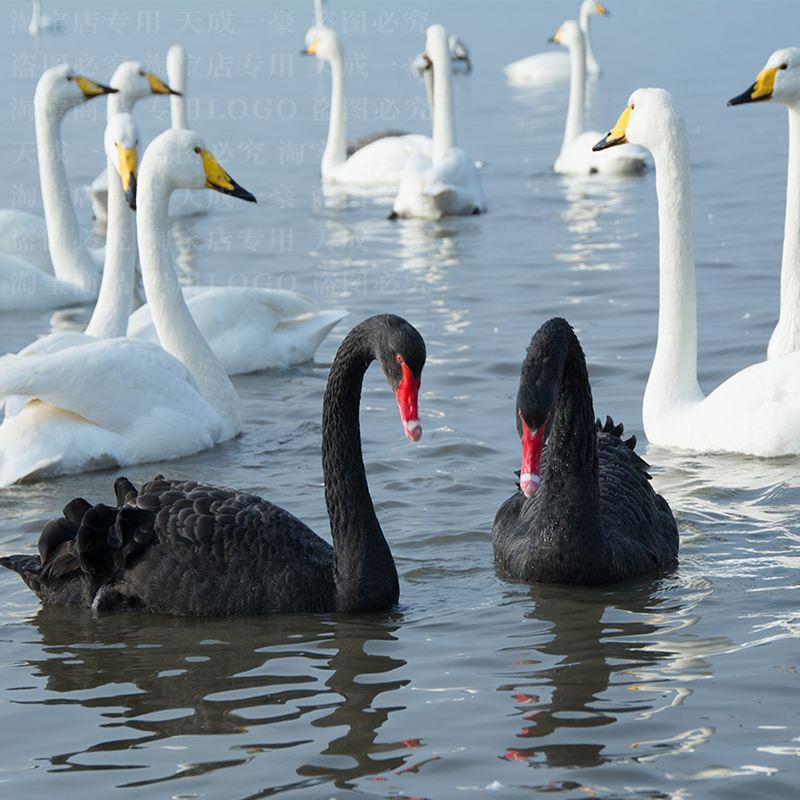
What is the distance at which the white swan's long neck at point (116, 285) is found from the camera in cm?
1108

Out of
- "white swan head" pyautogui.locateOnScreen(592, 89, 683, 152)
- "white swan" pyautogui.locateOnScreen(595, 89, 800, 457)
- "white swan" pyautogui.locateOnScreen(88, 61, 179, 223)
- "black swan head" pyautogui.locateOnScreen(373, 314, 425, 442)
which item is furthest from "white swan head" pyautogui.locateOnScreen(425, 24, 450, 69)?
"black swan head" pyautogui.locateOnScreen(373, 314, 425, 442)

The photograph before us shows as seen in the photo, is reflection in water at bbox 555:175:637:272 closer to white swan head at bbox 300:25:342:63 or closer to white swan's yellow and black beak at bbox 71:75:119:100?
white swan head at bbox 300:25:342:63

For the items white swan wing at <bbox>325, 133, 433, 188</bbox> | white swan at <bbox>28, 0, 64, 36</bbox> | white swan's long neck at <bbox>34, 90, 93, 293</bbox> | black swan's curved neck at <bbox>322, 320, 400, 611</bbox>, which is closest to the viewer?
black swan's curved neck at <bbox>322, 320, 400, 611</bbox>

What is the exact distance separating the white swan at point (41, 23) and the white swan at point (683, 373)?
3924 cm

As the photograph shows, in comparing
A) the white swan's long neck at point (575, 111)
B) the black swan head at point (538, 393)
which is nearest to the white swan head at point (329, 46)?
the white swan's long neck at point (575, 111)

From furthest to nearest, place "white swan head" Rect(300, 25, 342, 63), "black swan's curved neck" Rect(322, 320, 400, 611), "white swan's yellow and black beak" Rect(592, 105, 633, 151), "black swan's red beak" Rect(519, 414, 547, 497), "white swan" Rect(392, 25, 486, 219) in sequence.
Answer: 1. "white swan head" Rect(300, 25, 342, 63)
2. "white swan" Rect(392, 25, 486, 219)
3. "white swan's yellow and black beak" Rect(592, 105, 633, 151)
4. "black swan's curved neck" Rect(322, 320, 400, 611)
5. "black swan's red beak" Rect(519, 414, 547, 497)

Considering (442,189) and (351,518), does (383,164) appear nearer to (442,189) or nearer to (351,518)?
(442,189)

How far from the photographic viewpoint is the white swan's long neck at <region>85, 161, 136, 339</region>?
36.3 ft

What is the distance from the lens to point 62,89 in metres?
14.2

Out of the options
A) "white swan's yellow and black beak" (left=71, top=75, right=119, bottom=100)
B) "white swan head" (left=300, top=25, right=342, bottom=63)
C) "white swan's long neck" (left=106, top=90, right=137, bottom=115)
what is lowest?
"white swan's yellow and black beak" (left=71, top=75, right=119, bottom=100)

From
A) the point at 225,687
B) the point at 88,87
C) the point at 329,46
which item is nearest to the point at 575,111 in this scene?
the point at 329,46

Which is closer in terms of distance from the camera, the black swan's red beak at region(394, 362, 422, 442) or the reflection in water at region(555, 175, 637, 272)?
the black swan's red beak at region(394, 362, 422, 442)

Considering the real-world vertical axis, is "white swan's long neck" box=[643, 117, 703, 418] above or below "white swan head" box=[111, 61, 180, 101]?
below

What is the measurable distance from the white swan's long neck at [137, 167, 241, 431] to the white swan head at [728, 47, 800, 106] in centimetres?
334
